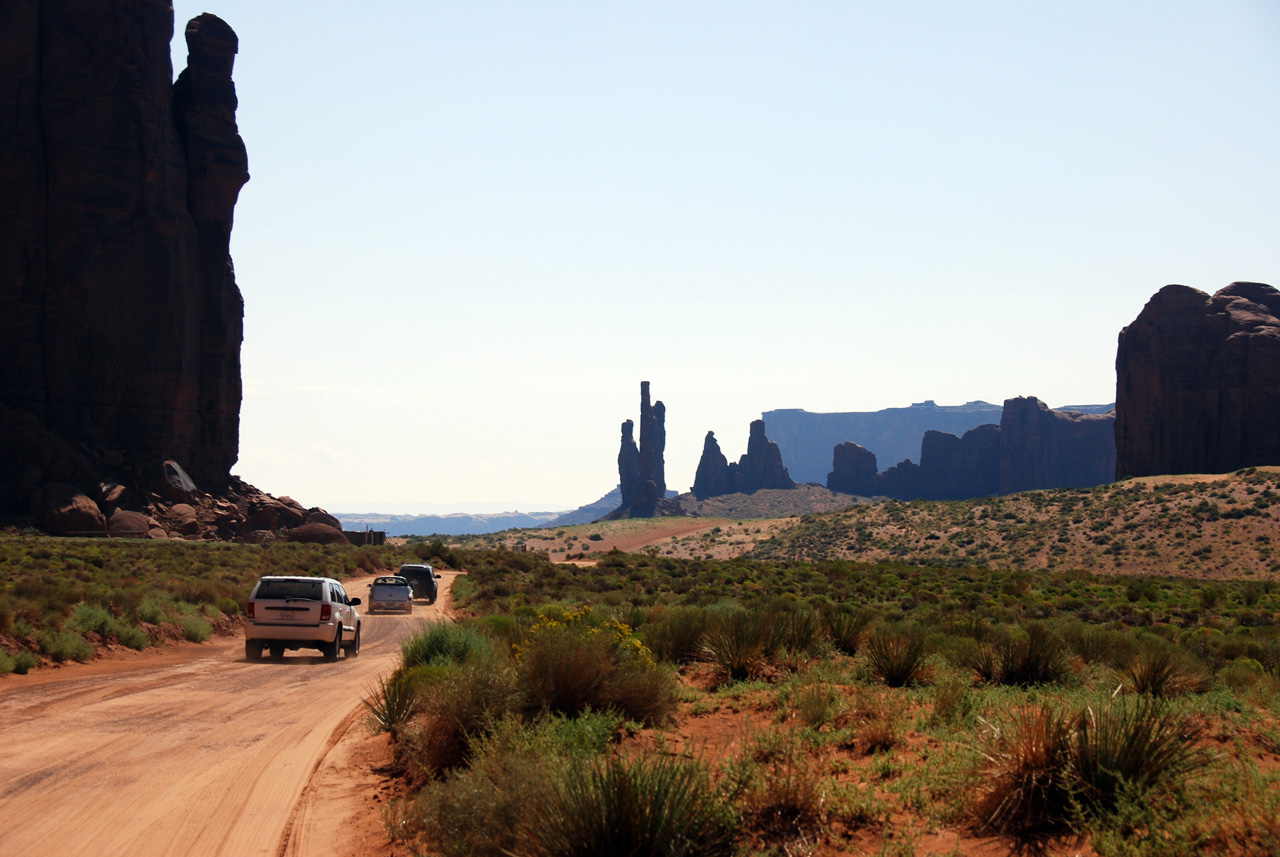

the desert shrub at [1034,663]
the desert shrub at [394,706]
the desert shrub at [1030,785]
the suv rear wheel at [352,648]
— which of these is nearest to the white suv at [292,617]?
the suv rear wheel at [352,648]

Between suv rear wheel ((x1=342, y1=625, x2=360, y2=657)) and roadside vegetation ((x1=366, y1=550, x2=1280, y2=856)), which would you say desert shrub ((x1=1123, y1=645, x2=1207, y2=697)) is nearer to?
roadside vegetation ((x1=366, y1=550, x2=1280, y2=856))

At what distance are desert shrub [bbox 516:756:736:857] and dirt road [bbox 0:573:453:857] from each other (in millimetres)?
2503

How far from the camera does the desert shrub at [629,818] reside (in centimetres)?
518

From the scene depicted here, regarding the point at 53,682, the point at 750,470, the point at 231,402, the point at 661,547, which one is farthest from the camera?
the point at 750,470

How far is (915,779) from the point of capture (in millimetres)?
7004

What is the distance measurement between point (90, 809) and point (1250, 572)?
197ft

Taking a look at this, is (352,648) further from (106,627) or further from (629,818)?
(629,818)

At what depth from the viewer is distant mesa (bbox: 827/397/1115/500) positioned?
599 ft

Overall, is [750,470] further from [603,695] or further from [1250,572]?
[603,695]

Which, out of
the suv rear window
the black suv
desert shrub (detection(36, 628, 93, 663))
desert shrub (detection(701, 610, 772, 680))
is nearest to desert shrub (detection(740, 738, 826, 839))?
desert shrub (detection(701, 610, 772, 680))

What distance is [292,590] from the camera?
729 inches

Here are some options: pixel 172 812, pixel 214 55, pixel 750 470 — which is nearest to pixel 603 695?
pixel 172 812

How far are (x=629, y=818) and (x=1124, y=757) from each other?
12.1 ft

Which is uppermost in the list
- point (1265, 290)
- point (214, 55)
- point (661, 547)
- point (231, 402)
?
point (214, 55)
